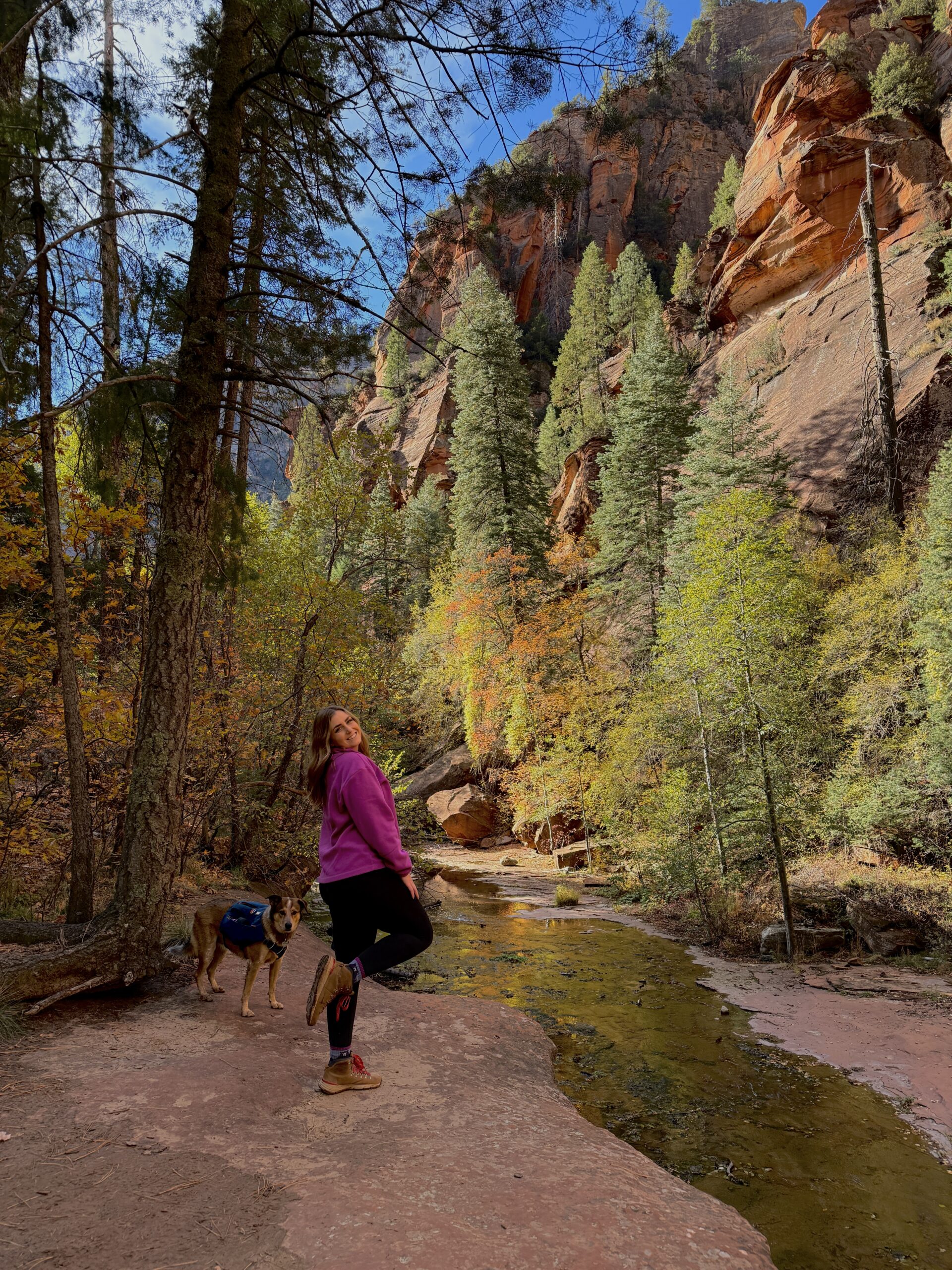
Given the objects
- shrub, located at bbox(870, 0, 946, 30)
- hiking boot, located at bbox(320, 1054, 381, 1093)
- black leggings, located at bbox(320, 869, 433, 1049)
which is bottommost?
hiking boot, located at bbox(320, 1054, 381, 1093)

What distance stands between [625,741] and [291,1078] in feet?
43.7

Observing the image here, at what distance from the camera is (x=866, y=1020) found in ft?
22.1

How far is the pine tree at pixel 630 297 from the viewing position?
42094 millimetres

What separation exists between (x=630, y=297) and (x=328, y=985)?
157ft

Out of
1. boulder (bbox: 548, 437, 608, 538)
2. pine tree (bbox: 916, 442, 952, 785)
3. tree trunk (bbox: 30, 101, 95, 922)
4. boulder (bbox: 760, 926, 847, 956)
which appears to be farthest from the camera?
boulder (bbox: 548, 437, 608, 538)

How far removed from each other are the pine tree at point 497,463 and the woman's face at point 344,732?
20.2 metres

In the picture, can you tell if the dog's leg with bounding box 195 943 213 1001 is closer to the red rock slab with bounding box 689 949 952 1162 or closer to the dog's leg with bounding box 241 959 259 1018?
the dog's leg with bounding box 241 959 259 1018

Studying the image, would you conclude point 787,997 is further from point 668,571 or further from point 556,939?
point 668,571

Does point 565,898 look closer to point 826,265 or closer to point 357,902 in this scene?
point 357,902

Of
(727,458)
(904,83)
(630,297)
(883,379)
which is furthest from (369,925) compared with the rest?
(630,297)

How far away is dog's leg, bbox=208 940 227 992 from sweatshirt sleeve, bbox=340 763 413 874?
2.12 m

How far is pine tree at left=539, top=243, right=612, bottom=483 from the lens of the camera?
40.7 m

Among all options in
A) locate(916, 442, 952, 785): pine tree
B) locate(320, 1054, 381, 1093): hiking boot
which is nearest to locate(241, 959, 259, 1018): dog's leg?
locate(320, 1054, 381, 1093): hiking boot

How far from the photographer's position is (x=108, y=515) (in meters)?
6.01
